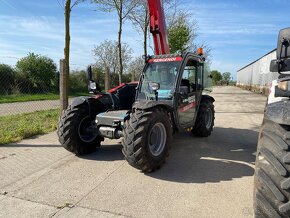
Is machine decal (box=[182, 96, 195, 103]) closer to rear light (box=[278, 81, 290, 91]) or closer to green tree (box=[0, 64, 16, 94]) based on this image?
rear light (box=[278, 81, 290, 91])

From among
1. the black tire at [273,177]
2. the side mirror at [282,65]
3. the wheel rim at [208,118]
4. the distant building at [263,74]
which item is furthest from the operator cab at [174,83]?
the distant building at [263,74]

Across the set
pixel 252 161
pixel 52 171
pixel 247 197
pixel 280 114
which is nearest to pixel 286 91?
pixel 280 114

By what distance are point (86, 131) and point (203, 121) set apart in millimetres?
2897

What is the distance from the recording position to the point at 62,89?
7703 millimetres

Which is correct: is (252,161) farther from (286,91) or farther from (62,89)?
(62,89)

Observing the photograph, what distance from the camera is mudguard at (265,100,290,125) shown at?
2404 mm

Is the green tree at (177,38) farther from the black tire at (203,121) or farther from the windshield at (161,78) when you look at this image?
the windshield at (161,78)

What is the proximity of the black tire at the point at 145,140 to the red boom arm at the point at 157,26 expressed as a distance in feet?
8.01

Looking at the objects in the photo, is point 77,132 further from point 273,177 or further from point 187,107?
point 273,177

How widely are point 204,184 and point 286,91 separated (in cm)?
213

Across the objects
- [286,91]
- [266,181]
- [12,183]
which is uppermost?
[286,91]

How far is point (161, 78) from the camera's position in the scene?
5.79 m

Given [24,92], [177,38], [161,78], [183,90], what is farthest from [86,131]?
[24,92]

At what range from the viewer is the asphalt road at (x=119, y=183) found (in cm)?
346
